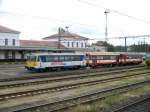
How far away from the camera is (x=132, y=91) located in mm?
20953

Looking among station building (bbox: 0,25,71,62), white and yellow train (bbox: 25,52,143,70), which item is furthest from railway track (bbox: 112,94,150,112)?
station building (bbox: 0,25,71,62)

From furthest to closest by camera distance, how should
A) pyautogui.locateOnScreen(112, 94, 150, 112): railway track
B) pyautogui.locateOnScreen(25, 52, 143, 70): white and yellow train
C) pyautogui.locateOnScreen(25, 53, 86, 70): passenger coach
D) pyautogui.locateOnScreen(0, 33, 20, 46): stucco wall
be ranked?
pyautogui.locateOnScreen(0, 33, 20, 46): stucco wall
pyautogui.locateOnScreen(25, 52, 143, 70): white and yellow train
pyautogui.locateOnScreen(25, 53, 86, 70): passenger coach
pyautogui.locateOnScreen(112, 94, 150, 112): railway track

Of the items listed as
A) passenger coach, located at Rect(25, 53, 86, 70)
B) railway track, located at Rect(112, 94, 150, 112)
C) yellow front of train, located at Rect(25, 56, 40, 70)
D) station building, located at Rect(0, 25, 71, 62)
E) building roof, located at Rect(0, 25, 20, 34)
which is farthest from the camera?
building roof, located at Rect(0, 25, 20, 34)

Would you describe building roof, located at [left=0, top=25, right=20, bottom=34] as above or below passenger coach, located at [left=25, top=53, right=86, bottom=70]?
above

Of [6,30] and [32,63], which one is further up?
[6,30]

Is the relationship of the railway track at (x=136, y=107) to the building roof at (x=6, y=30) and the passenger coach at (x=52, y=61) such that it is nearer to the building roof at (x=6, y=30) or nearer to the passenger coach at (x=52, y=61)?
the passenger coach at (x=52, y=61)

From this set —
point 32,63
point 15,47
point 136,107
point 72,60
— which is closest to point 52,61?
point 32,63

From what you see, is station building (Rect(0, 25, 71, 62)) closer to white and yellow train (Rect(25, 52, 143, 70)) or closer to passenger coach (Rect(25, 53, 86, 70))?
white and yellow train (Rect(25, 52, 143, 70))

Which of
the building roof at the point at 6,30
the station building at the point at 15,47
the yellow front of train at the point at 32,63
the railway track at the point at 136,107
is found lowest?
the railway track at the point at 136,107

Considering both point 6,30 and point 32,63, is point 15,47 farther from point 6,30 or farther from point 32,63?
point 32,63

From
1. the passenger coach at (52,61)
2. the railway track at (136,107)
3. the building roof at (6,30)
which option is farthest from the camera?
the building roof at (6,30)

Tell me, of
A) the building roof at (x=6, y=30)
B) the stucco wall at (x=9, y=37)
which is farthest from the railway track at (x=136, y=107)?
the building roof at (x=6, y=30)

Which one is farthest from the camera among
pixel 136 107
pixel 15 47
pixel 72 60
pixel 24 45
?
pixel 24 45

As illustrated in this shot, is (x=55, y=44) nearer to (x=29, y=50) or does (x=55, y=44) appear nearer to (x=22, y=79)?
(x=29, y=50)
